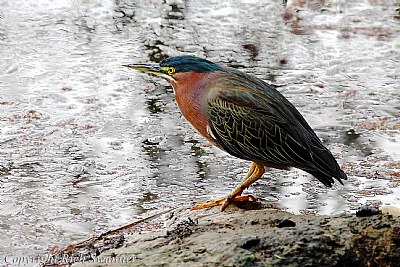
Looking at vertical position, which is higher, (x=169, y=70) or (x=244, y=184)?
(x=169, y=70)

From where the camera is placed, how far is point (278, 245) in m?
3.86

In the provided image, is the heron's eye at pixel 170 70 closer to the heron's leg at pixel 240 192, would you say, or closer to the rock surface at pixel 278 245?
the heron's leg at pixel 240 192

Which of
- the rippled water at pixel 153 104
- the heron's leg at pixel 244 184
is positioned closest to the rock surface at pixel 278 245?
the heron's leg at pixel 244 184

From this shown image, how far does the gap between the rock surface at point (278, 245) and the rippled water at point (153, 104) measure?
49.4 inches

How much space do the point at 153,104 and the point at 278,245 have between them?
4.08 meters

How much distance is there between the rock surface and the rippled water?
125 cm

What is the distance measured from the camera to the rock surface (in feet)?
12.4

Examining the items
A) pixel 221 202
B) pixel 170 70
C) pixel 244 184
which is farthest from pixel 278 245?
pixel 170 70

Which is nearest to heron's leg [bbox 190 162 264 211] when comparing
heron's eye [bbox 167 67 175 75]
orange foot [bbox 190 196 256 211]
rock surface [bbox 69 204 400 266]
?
orange foot [bbox 190 196 256 211]

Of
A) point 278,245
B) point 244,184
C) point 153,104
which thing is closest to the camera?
point 278,245

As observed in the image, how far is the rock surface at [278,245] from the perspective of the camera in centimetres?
379

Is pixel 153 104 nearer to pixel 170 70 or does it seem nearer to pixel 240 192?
pixel 170 70

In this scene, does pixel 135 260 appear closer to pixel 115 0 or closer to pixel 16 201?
pixel 16 201

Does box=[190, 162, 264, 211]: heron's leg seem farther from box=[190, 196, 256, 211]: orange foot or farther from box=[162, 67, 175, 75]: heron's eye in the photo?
box=[162, 67, 175, 75]: heron's eye
